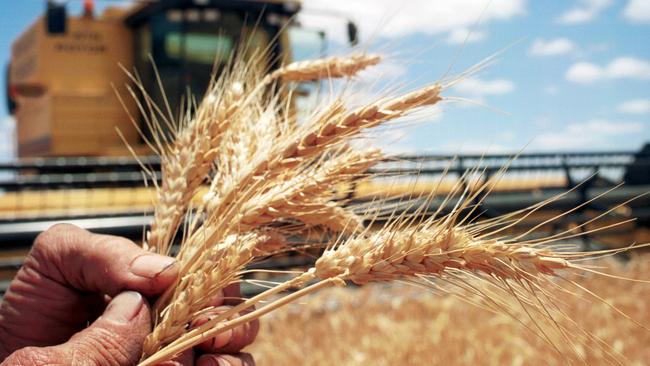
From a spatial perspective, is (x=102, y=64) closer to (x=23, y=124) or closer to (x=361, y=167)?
(x=23, y=124)

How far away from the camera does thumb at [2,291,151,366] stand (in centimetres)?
82

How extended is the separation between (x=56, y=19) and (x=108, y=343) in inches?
258

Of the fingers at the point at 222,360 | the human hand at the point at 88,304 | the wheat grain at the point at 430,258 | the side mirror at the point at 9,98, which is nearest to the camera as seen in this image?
the wheat grain at the point at 430,258

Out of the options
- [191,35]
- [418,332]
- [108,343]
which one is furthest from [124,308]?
[191,35]

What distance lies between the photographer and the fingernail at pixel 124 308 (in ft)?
2.94

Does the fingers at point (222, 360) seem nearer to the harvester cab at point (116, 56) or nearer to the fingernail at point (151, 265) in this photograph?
the fingernail at point (151, 265)

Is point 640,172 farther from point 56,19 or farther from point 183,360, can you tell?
point 183,360

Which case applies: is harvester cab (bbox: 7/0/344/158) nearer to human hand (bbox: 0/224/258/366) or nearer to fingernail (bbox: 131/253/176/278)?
human hand (bbox: 0/224/258/366)

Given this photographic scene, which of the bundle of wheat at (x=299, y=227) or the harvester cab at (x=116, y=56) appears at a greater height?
the bundle of wheat at (x=299, y=227)

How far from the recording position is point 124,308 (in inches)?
36.2

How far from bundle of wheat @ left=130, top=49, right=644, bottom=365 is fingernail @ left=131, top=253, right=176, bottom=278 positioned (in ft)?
0.07

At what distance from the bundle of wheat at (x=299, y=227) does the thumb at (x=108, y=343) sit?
2 centimetres

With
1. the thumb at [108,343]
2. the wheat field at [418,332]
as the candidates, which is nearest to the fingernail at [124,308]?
the thumb at [108,343]

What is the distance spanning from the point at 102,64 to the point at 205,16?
1875 millimetres
